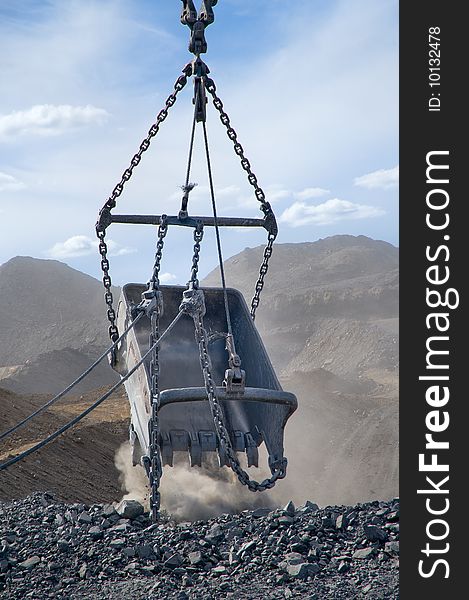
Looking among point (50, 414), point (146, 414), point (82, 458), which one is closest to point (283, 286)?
point (50, 414)

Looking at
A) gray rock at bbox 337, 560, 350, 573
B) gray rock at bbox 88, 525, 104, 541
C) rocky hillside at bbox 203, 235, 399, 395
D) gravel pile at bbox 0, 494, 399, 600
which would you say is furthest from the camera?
rocky hillside at bbox 203, 235, 399, 395

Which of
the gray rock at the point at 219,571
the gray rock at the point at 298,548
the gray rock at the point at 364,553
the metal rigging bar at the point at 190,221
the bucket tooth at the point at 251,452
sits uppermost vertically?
the metal rigging bar at the point at 190,221

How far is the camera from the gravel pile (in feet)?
17.0

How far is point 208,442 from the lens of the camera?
732cm

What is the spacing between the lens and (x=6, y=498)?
8.80 meters

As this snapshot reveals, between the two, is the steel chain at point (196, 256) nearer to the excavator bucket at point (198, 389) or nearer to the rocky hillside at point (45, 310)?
the excavator bucket at point (198, 389)

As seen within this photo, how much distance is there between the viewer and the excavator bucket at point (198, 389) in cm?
723

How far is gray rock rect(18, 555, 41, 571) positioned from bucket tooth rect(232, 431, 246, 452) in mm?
2285

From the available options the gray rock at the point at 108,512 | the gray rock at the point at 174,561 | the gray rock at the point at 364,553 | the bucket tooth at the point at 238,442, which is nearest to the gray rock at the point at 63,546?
the gray rock at the point at 108,512

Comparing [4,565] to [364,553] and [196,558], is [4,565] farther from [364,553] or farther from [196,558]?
[364,553]

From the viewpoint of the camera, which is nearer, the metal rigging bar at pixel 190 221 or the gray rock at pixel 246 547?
the gray rock at pixel 246 547

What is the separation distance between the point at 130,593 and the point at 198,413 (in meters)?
3.35

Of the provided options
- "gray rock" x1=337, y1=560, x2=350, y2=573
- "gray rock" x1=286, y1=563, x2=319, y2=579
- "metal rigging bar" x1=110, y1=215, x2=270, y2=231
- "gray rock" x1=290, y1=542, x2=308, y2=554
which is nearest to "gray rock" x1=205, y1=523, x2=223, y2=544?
"gray rock" x1=290, y1=542, x2=308, y2=554

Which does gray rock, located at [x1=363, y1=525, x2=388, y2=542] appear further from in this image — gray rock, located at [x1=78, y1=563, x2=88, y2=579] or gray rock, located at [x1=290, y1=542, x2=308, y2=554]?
gray rock, located at [x1=78, y1=563, x2=88, y2=579]
